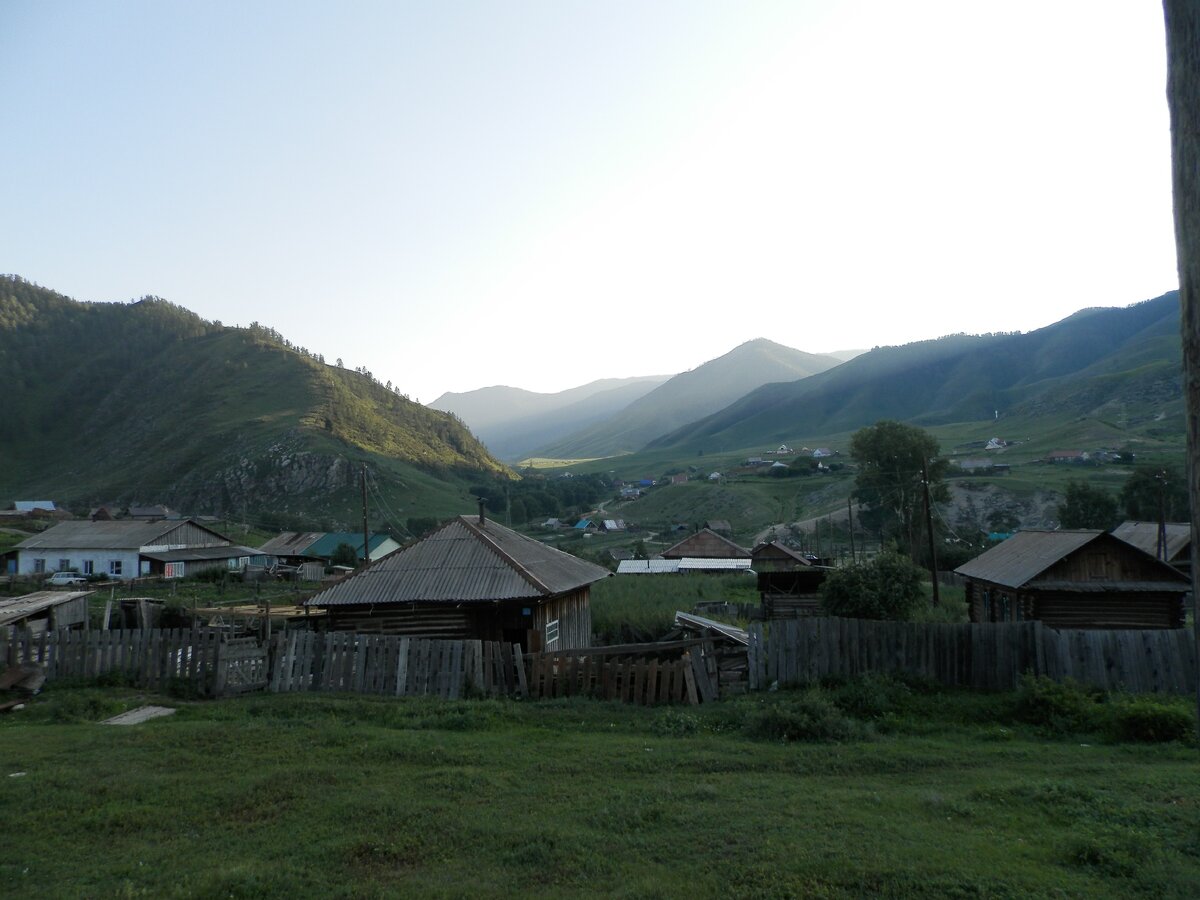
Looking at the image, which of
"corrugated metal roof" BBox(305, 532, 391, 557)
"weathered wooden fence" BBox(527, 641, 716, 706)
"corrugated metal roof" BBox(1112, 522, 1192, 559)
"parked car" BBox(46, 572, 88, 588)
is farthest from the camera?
"corrugated metal roof" BBox(305, 532, 391, 557)

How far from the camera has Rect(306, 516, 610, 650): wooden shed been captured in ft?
59.3

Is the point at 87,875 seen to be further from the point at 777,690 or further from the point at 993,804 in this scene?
the point at 777,690

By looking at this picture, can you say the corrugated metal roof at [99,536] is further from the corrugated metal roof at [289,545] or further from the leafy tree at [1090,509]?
the leafy tree at [1090,509]

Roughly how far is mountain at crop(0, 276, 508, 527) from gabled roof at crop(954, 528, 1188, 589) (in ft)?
246

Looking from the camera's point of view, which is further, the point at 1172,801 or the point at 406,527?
the point at 406,527

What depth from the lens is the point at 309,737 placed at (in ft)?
36.7

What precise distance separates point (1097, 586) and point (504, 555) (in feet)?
57.1

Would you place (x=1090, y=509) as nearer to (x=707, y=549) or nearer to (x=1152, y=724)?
(x=707, y=549)

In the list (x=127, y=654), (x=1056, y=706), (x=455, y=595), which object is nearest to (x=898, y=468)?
(x=455, y=595)

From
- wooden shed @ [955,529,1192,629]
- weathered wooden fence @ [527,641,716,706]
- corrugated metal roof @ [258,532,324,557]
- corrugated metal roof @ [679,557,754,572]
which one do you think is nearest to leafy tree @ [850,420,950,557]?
corrugated metal roof @ [679,557,754,572]

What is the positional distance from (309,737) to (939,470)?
58641 millimetres

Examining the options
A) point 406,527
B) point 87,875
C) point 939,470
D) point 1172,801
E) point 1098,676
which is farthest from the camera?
point 406,527

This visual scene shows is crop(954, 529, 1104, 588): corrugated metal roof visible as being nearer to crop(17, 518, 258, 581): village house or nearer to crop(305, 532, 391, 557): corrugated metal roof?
crop(305, 532, 391, 557): corrugated metal roof

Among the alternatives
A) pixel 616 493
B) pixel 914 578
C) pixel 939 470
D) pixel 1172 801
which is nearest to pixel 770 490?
pixel 616 493
